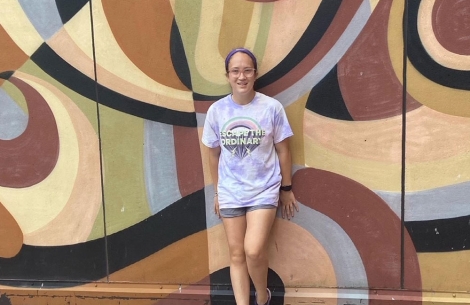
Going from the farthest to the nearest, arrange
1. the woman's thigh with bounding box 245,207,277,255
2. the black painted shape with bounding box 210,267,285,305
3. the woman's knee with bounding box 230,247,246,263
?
the black painted shape with bounding box 210,267,285,305, the woman's knee with bounding box 230,247,246,263, the woman's thigh with bounding box 245,207,277,255

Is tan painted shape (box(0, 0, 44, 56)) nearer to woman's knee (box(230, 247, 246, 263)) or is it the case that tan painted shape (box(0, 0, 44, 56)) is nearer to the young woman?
the young woman

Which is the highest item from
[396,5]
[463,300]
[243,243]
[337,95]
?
[396,5]

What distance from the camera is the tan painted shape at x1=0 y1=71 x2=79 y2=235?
346 centimetres

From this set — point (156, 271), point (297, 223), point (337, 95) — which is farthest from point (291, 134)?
point (156, 271)

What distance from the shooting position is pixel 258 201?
3117 millimetres

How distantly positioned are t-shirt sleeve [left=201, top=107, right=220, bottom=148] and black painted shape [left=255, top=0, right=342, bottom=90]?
0.40 metres

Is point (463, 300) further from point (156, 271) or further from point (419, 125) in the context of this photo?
point (156, 271)

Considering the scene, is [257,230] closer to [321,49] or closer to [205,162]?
[205,162]

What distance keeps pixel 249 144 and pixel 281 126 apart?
25cm

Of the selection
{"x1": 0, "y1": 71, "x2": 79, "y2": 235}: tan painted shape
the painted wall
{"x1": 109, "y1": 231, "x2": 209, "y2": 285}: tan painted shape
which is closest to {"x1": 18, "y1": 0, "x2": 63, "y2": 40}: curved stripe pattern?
the painted wall

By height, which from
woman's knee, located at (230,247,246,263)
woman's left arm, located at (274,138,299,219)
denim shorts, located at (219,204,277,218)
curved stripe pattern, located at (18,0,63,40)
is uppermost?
curved stripe pattern, located at (18,0,63,40)

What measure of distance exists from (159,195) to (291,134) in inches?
42.3

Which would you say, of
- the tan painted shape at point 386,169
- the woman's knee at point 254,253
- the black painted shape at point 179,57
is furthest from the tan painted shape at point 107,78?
the woman's knee at point 254,253

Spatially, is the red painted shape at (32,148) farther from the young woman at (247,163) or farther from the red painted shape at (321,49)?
the red painted shape at (321,49)
